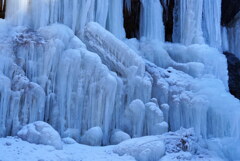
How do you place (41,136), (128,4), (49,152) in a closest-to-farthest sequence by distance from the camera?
1. (49,152)
2. (41,136)
3. (128,4)

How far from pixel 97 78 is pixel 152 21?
16.2ft

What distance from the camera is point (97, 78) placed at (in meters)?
10.8

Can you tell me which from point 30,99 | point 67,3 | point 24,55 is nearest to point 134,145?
point 30,99

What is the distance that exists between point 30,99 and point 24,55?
1299 mm

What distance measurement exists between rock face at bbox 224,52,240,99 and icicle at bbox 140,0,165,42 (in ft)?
10.1

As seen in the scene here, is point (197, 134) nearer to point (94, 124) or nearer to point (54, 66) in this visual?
point (94, 124)

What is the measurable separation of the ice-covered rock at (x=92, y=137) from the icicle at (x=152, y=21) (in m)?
5.44

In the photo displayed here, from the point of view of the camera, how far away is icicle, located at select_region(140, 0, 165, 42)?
14.8 metres

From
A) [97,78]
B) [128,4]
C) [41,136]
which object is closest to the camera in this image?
[41,136]

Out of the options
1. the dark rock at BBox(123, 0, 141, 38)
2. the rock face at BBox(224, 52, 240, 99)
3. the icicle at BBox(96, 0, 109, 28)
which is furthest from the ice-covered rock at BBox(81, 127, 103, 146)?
the rock face at BBox(224, 52, 240, 99)

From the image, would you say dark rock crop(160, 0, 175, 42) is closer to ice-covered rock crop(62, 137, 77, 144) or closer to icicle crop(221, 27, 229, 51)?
Result: icicle crop(221, 27, 229, 51)

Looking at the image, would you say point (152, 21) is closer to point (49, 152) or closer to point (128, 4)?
point (128, 4)

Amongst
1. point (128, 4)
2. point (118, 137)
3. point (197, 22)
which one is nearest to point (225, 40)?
point (197, 22)

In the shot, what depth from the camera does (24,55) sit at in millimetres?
10594
